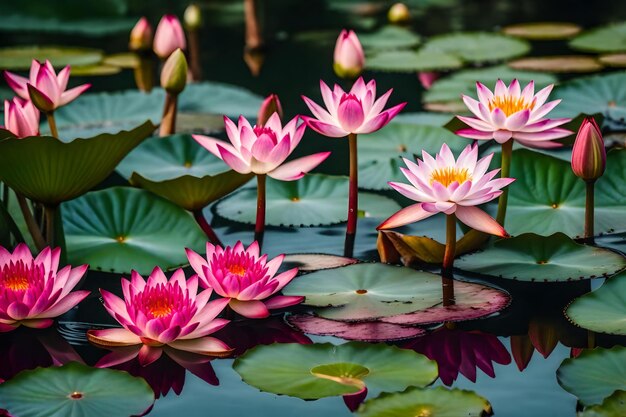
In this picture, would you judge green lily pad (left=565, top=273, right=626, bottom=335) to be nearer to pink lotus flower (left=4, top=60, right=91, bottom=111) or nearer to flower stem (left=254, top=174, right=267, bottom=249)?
flower stem (left=254, top=174, right=267, bottom=249)

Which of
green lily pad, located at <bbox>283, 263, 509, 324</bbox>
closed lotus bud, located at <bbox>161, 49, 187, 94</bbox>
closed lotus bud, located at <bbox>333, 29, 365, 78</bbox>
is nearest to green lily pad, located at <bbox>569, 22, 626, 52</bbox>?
closed lotus bud, located at <bbox>333, 29, 365, 78</bbox>

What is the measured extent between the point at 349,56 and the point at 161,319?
1359 millimetres

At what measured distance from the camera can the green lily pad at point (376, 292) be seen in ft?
5.92

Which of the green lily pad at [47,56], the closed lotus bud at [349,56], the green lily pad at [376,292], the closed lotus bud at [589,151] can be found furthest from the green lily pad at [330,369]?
the green lily pad at [47,56]

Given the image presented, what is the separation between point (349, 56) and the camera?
276cm

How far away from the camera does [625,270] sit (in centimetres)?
181

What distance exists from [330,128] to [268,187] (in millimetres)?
491

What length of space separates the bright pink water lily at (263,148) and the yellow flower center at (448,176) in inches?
10.9


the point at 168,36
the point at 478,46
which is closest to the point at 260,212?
the point at 168,36

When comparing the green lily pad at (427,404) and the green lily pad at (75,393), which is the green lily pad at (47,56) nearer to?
the green lily pad at (75,393)

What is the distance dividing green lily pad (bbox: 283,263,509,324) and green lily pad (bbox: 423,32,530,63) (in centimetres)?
253

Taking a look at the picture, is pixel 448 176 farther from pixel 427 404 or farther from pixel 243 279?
pixel 427 404

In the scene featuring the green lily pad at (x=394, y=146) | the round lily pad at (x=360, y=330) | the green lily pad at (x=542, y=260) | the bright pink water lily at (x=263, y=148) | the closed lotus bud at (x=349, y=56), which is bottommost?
the round lily pad at (x=360, y=330)

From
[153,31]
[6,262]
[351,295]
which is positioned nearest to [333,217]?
[351,295]
